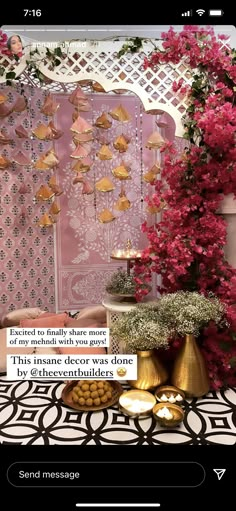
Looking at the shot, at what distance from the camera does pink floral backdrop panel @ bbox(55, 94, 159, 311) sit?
331cm

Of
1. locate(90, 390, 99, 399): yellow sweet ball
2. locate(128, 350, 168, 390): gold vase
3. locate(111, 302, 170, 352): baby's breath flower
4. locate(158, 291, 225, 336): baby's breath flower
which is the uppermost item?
locate(158, 291, 225, 336): baby's breath flower

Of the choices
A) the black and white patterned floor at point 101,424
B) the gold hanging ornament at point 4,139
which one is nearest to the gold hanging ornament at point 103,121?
the gold hanging ornament at point 4,139

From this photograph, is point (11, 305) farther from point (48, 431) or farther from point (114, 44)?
point (114, 44)

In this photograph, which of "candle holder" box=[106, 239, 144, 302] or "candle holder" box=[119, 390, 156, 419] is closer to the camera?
"candle holder" box=[119, 390, 156, 419]

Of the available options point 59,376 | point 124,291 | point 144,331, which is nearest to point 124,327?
point 144,331

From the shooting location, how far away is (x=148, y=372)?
174 centimetres

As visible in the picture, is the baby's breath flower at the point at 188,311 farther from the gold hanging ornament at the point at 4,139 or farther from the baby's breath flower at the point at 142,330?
the gold hanging ornament at the point at 4,139

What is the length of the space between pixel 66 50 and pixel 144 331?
139cm

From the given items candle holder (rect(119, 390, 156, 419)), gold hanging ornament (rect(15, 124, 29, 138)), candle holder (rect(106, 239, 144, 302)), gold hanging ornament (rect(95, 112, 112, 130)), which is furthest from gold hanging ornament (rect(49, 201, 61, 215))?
candle holder (rect(119, 390, 156, 419))

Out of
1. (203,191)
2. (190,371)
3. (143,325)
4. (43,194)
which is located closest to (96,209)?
(43,194)

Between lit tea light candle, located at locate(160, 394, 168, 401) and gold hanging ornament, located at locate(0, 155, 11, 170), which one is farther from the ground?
gold hanging ornament, located at locate(0, 155, 11, 170)

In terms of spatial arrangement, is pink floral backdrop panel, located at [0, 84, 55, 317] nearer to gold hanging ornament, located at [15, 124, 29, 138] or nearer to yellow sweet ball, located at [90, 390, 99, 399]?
gold hanging ornament, located at [15, 124, 29, 138]

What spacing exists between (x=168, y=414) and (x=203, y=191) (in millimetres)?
1066
